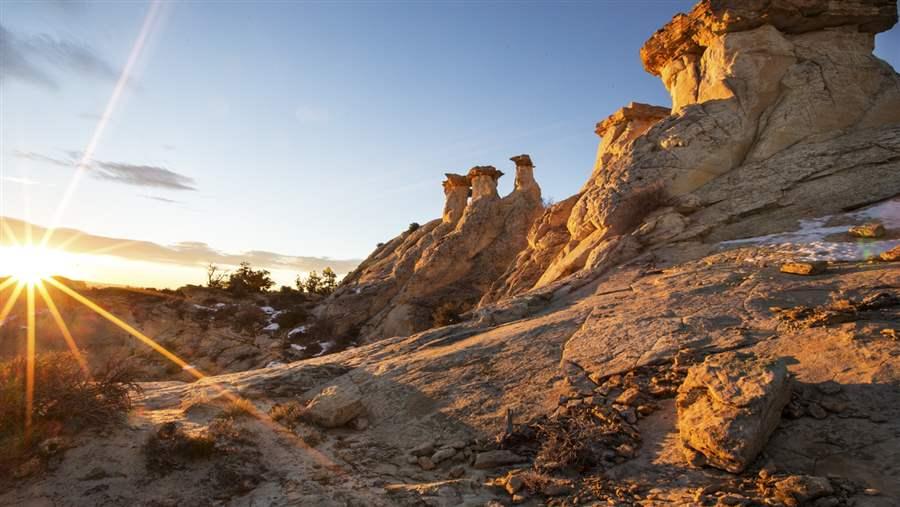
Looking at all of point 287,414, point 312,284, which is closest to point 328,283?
point 312,284

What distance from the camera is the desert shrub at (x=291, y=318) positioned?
3090cm

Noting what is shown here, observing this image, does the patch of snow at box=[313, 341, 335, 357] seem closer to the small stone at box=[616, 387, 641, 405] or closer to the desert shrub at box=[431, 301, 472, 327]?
the desert shrub at box=[431, 301, 472, 327]

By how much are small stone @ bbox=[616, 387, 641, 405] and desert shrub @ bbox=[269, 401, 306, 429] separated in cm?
577

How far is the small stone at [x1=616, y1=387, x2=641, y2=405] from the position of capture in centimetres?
723

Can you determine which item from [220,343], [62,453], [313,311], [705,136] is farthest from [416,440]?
[313,311]

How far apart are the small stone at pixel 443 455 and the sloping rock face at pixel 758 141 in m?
8.14

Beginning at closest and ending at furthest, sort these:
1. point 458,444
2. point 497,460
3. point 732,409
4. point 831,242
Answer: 1. point 732,409
2. point 497,460
3. point 458,444
4. point 831,242

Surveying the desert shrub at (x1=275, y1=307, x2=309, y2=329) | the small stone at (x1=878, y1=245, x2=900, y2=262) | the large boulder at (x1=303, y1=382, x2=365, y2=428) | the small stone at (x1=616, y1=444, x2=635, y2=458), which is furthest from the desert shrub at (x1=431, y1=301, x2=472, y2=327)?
the small stone at (x1=616, y1=444, x2=635, y2=458)

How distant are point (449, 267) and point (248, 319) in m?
13.8

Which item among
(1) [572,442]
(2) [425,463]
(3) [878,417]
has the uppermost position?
(3) [878,417]

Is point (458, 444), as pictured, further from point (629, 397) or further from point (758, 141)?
point (758, 141)

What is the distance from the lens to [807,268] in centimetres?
981

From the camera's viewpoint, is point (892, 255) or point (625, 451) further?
point (892, 255)

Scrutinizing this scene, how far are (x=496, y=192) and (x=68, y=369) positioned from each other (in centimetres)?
2887
